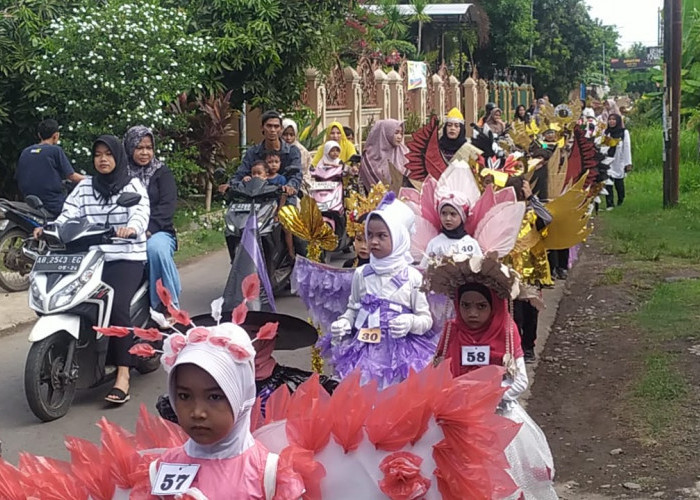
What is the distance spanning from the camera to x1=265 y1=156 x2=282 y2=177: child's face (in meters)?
9.70

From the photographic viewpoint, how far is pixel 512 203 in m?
5.94

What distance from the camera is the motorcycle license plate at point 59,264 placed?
6129 millimetres

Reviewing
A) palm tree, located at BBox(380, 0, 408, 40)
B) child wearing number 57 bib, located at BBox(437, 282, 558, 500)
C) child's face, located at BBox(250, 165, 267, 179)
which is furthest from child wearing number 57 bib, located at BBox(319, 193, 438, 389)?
palm tree, located at BBox(380, 0, 408, 40)

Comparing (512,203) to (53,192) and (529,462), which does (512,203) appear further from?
(53,192)

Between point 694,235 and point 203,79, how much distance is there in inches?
312

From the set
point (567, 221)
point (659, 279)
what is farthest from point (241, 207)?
point (659, 279)

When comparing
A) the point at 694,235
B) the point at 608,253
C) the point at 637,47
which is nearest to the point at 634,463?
the point at 608,253

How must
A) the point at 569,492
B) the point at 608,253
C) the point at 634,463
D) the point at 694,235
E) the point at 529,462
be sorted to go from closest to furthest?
the point at 529,462 → the point at 569,492 → the point at 634,463 → the point at 608,253 → the point at 694,235

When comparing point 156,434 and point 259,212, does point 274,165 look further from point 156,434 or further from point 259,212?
point 156,434

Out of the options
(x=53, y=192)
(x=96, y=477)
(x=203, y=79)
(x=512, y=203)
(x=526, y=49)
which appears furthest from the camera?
(x=526, y=49)

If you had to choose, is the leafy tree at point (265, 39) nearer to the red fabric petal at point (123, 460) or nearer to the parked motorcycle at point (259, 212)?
the parked motorcycle at point (259, 212)

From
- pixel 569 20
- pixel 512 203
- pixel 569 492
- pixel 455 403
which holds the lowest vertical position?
pixel 569 492

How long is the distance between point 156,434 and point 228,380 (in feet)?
2.32

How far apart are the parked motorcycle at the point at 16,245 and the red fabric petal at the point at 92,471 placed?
7117 millimetres
